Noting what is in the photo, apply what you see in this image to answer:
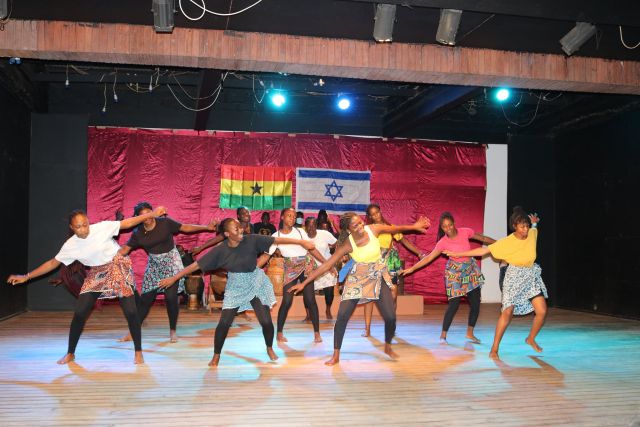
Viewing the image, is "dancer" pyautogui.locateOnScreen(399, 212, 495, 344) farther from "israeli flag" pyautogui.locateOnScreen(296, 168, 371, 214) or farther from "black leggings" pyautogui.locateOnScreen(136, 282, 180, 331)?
"israeli flag" pyautogui.locateOnScreen(296, 168, 371, 214)

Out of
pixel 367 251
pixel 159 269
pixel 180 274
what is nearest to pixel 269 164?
pixel 159 269

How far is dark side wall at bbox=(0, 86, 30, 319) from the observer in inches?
341

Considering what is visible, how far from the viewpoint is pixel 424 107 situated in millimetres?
10164

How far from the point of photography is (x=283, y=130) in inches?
462

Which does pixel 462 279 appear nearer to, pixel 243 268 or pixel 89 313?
pixel 243 268

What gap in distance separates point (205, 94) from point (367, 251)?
16.2 feet

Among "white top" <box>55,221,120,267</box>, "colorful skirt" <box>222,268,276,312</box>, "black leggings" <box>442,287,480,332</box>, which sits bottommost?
"black leggings" <box>442,287,480,332</box>

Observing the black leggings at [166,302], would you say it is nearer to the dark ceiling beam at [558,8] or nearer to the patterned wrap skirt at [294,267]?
the patterned wrap skirt at [294,267]

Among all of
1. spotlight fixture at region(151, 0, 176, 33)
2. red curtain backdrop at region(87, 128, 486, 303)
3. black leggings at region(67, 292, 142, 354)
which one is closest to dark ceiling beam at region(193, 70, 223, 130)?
red curtain backdrop at region(87, 128, 486, 303)

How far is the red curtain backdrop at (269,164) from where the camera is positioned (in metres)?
11.0

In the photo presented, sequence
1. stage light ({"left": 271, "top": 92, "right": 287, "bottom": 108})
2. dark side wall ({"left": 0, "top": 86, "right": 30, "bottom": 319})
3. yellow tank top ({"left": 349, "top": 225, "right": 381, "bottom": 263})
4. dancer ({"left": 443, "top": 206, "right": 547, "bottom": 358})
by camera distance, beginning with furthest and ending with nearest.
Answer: stage light ({"left": 271, "top": 92, "right": 287, "bottom": 108}) → dark side wall ({"left": 0, "top": 86, "right": 30, "bottom": 319}) → dancer ({"left": 443, "top": 206, "right": 547, "bottom": 358}) → yellow tank top ({"left": 349, "top": 225, "right": 381, "bottom": 263})

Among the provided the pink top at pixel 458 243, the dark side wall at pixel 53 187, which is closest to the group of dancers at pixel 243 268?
the pink top at pixel 458 243

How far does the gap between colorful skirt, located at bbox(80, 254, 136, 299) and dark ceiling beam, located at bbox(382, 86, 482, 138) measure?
17.9ft

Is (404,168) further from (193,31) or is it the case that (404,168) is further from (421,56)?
(193,31)
